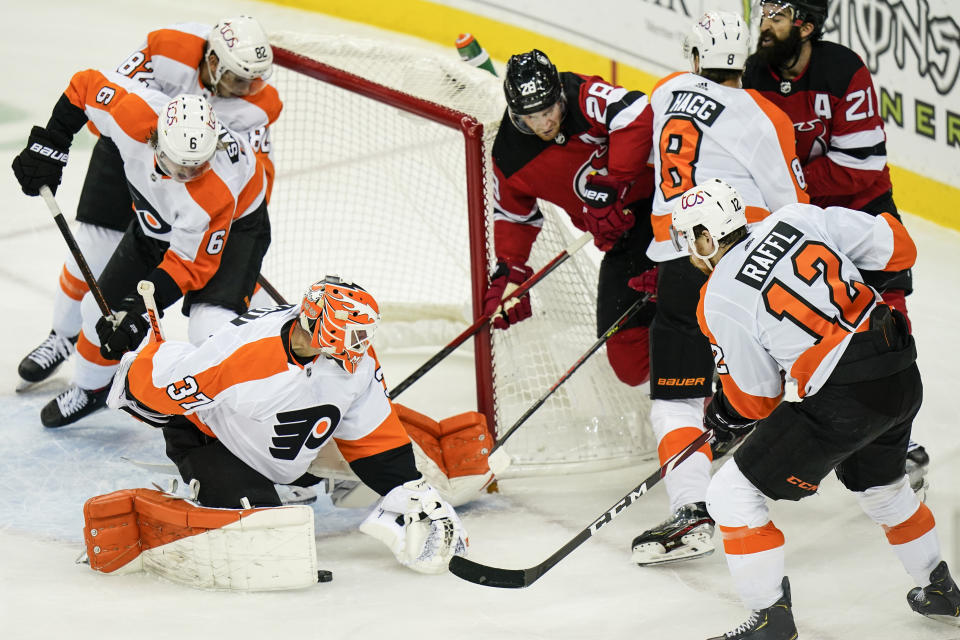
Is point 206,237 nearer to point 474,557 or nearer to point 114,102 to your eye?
point 114,102

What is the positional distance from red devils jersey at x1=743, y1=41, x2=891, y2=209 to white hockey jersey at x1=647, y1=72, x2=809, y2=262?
0.38 m

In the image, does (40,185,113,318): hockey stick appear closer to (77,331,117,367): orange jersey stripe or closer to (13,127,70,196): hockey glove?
(13,127,70,196): hockey glove

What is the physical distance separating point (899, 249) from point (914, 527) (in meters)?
0.60

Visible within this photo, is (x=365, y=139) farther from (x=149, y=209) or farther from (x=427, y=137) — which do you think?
(x=149, y=209)

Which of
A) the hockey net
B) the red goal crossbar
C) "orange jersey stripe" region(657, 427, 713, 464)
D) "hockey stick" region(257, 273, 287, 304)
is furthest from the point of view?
"hockey stick" region(257, 273, 287, 304)

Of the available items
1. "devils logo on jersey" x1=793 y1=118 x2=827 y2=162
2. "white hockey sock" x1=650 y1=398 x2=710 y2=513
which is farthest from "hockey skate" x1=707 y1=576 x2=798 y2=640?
"devils logo on jersey" x1=793 y1=118 x2=827 y2=162

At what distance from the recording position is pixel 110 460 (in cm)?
377

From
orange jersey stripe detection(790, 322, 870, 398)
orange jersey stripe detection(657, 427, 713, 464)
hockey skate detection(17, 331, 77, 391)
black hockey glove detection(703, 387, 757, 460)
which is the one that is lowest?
hockey skate detection(17, 331, 77, 391)

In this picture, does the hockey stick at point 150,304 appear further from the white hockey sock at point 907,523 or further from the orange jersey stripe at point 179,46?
the white hockey sock at point 907,523

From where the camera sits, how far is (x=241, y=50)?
3590mm

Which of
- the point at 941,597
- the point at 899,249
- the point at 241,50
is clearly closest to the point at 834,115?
the point at 899,249

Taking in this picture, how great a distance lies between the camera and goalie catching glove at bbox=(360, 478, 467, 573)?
3.07m

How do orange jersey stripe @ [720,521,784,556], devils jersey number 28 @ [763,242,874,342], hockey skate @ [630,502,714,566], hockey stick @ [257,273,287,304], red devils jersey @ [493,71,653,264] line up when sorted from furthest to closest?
hockey stick @ [257,273,287,304] < red devils jersey @ [493,71,653,264] < hockey skate @ [630,502,714,566] < orange jersey stripe @ [720,521,784,556] < devils jersey number 28 @ [763,242,874,342]

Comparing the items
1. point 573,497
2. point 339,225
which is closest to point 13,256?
point 339,225
